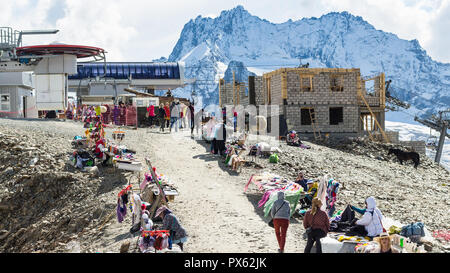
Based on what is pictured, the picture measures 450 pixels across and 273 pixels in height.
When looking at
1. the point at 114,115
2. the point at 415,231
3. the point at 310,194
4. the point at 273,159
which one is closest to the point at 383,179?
the point at 273,159

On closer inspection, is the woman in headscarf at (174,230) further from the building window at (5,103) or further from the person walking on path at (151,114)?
the building window at (5,103)

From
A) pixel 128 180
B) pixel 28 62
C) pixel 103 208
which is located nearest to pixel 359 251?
pixel 103 208

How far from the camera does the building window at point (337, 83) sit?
3229cm

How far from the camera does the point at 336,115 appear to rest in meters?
32.7

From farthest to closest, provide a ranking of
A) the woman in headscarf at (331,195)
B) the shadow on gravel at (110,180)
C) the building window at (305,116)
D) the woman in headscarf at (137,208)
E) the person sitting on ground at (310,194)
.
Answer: the building window at (305,116) < the shadow on gravel at (110,180) < the person sitting on ground at (310,194) < the woman in headscarf at (331,195) < the woman in headscarf at (137,208)

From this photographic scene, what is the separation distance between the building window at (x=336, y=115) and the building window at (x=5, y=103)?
67.0ft

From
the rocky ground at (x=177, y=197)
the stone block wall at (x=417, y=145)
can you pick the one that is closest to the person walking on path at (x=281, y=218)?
the rocky ground at (x=177, y=197)

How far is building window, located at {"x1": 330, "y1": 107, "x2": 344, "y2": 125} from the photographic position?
32469 mm

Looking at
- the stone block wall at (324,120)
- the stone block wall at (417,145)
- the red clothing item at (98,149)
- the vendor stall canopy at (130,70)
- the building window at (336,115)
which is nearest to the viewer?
the red clothing item at (98,149)

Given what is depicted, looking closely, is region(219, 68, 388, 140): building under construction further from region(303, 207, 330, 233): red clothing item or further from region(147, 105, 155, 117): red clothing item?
region(303, 207, 330, 233): red clothing item

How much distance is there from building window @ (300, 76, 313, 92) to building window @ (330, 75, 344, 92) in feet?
5.21

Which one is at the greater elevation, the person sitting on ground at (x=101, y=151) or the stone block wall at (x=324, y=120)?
the stone block wall at (x=324, y=120)

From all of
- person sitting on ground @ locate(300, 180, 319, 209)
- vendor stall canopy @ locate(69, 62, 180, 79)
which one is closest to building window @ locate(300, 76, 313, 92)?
person sitting on ground @ locate(300, 180, 319, 209)
